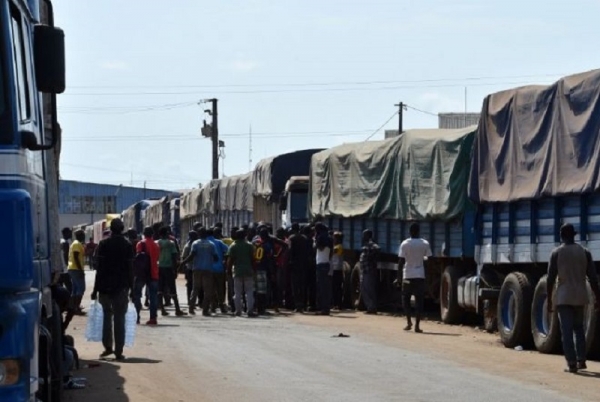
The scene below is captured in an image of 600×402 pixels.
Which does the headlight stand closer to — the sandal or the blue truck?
the sandal

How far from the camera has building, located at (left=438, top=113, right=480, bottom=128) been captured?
209ft

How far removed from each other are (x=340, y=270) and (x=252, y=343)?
→ 397 inches

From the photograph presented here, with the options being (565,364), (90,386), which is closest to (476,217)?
(565,364)

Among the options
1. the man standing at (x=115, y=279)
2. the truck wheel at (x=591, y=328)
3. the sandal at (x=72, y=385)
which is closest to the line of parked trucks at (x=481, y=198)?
A: the truck wheel at (x=591, y=328)

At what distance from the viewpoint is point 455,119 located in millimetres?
65312

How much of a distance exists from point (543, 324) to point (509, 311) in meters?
1.31

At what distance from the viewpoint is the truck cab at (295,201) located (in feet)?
114

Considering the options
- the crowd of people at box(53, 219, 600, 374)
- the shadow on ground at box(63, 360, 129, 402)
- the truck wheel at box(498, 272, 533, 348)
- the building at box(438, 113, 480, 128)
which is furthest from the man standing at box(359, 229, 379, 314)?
the building at box(438, 113, 480, 128)

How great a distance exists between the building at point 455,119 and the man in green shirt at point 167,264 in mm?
36795

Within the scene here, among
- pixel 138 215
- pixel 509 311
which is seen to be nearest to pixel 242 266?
pixel 509 311

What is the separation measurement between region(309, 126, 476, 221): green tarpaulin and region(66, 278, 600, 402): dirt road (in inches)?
98.7

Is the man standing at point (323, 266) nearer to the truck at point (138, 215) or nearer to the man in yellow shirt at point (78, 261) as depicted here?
the man in yellow shirt at point (78, 261)

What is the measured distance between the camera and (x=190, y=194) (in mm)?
54438

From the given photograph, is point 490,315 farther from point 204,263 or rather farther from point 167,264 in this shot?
point 167,264
